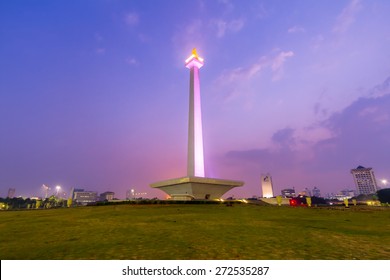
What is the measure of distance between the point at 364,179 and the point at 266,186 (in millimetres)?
111749

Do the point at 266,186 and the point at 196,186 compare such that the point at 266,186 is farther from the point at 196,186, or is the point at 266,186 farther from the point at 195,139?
the point at 196,186

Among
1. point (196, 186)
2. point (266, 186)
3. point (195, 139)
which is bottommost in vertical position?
point (196, 186)

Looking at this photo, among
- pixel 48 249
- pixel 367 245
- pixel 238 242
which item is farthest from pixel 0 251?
pixel 367 245

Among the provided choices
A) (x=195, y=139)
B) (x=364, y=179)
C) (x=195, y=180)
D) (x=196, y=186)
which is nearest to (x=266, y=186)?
(x=195, y=139)

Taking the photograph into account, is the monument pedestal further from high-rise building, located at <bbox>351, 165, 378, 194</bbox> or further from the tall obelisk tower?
high-rise building, located at <bbox>351, 165, 378, 194</bbox>

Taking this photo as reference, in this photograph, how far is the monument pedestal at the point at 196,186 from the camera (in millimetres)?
43875

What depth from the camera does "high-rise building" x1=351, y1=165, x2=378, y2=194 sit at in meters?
175

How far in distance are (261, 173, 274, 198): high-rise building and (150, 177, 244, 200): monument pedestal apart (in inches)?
3082

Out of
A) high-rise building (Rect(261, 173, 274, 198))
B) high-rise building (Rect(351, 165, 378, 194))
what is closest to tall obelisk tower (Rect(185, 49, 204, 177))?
high-rise building (Rect(261, 173, 274, 198))

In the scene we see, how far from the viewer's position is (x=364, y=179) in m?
180

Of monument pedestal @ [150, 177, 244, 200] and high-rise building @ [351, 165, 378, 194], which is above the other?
high-rise building @ [351, 165, 378, 194]

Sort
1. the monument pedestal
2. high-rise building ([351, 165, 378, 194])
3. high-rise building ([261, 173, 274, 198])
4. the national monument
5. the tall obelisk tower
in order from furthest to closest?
high-rise building ([351, 165, 378, 194]), high-rise building ([261, 173, 274, 198]), the tall obelisk tower, the national monument, the monument pedestal
